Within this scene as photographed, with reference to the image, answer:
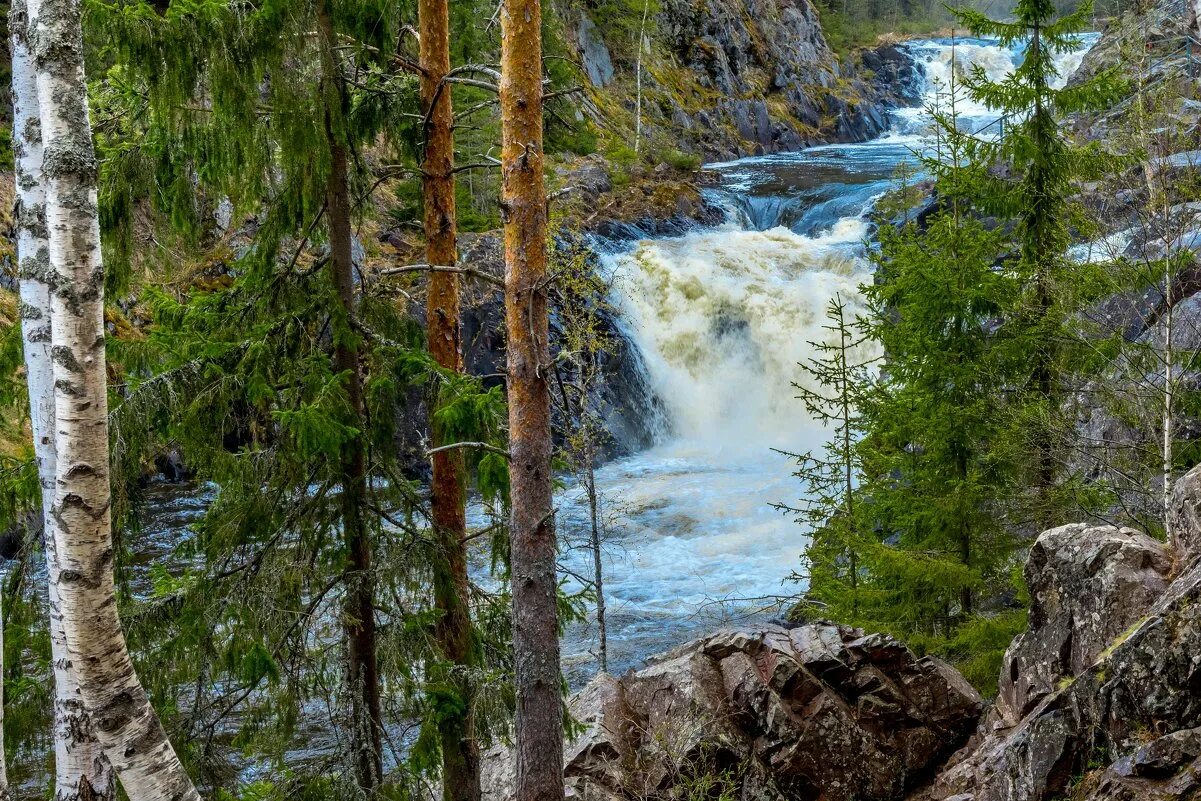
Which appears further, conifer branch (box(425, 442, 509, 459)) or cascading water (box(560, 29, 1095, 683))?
cascading water (box(560, 29, 1095, 683))

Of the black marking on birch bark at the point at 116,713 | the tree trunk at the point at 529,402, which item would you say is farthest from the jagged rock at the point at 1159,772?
the black marking on birch bark at the point at 116,713

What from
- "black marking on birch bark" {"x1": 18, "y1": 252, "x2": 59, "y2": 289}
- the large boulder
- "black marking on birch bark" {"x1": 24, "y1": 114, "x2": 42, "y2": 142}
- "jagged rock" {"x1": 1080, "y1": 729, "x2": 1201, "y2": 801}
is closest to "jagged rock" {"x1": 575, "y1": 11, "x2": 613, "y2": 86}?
the large boulder

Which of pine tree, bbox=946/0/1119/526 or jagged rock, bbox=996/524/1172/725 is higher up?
pine tree, bbox=946/0/1119/526

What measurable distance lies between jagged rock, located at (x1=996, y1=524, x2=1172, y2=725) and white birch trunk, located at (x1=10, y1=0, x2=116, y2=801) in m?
5.99

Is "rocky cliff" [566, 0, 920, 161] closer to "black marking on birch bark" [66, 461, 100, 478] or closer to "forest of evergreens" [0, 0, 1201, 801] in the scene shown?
"forest of evergreens" [0, 0, 1201, 801]

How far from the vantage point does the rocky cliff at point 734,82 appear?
39312 mm

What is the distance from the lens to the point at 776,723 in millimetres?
7781

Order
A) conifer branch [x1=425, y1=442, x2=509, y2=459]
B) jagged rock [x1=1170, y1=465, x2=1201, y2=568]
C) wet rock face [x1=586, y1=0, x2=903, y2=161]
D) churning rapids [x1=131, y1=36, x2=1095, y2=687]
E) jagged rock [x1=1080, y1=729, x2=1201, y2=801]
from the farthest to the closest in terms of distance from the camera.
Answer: wet rock face [x1=586, y1=0, x2=903, y2=161] < churning rapids [x1=131, y1=36, x2=1095, y2=687] < jagged rock [x1=1170, y1=465, x2=1201, y2=568] < conifer branch [x1=425, y1=442, x2=509, y2=459] < jagged rock [x1=1080, y1=729, x2=1201, y2=801]

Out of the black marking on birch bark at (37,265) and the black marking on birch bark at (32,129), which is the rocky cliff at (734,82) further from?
the black marking on birch bark at (37,265)

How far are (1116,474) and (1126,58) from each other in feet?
14.5

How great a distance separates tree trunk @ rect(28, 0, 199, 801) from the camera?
12.8ft

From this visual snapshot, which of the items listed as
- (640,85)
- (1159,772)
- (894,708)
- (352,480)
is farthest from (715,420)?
(640,85)

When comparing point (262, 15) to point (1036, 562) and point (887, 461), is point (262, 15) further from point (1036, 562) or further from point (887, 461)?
point (887, 461)

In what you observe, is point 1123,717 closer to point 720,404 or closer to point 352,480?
point 352,480
